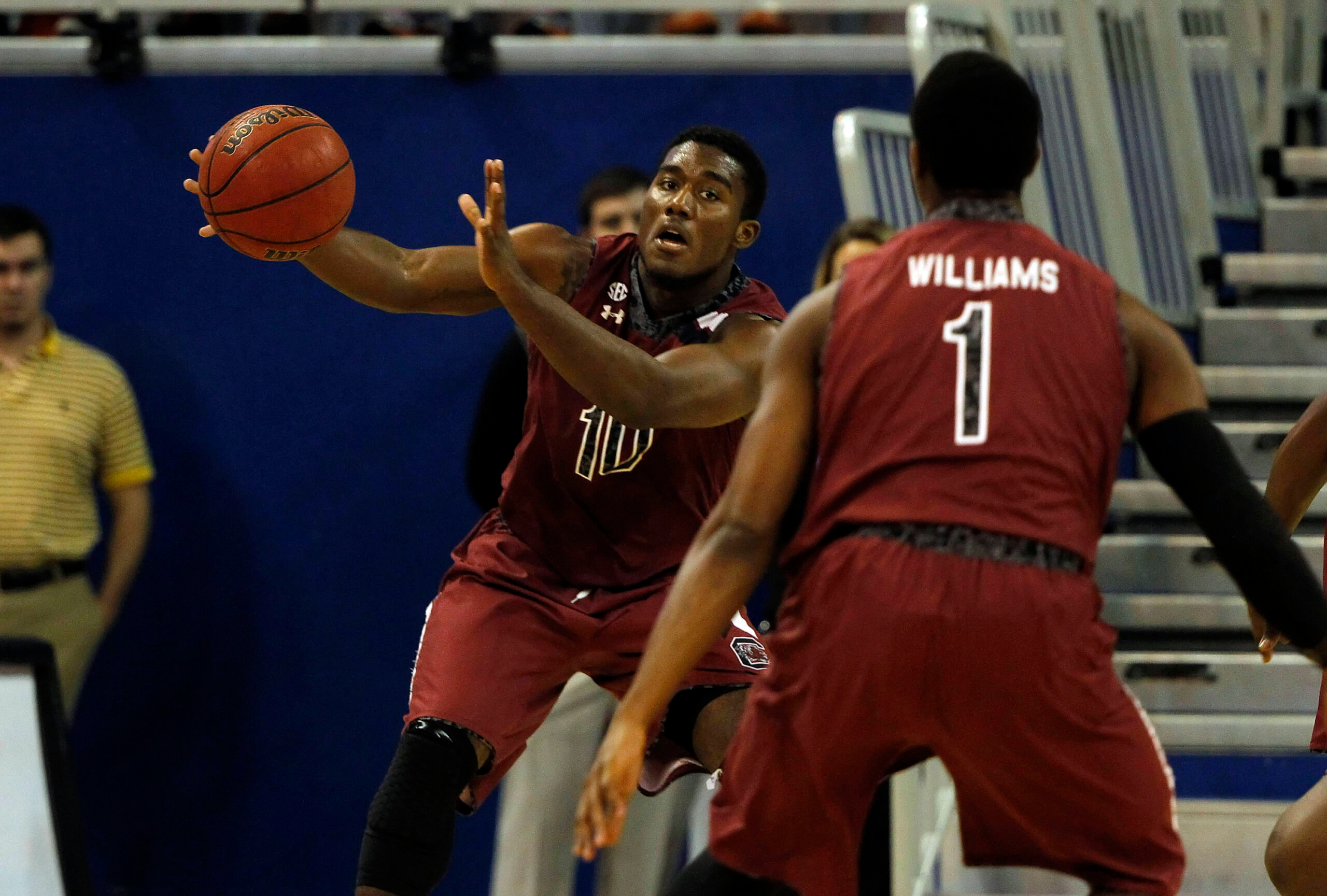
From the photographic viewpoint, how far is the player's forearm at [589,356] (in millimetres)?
3170

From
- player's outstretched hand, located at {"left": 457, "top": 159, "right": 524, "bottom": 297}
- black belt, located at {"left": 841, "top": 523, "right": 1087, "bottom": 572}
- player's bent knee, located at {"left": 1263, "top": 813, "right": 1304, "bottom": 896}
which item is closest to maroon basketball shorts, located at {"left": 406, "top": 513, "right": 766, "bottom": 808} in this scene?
player's outstretched hand, located at {"left": 457, "top": 159, "right": 524, "bottom": 297}

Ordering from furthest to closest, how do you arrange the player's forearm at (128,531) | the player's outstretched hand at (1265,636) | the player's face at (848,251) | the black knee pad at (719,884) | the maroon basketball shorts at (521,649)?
1. the player's forearm at (128,531)
2. the player's face at (848,251)
3. the maroon basketball shorts at (521,649)
4. the player's outstretched hand at (1265,636)
5. the black knee pad at (719,884)

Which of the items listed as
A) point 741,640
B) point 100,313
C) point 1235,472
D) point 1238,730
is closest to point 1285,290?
point 1238,730

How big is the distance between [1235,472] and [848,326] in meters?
0.63

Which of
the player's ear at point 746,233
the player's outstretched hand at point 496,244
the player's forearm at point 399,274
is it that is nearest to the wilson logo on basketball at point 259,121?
the player's forearm at point 399,274

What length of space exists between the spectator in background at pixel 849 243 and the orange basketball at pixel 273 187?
5.62 ft

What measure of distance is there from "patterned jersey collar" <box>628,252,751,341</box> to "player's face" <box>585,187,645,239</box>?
4.13 ft

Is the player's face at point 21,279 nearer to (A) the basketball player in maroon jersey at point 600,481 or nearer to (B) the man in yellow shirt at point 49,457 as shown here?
(B) the man in yellow shirt at point 49,457

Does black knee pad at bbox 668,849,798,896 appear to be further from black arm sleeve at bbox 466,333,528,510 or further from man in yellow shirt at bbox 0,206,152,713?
man in yellow shirt at bbox 0,206,152,713

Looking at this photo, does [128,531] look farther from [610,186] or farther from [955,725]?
[955,725]

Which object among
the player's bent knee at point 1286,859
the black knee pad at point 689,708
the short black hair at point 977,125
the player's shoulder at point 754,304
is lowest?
the player's bent knee at point 1286,859

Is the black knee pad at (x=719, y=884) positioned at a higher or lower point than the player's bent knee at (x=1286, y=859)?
higher

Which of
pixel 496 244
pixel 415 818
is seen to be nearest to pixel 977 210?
pixel 496 244

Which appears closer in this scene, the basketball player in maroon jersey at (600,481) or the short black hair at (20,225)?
the basketball player in maroon jersey at (600,481)
